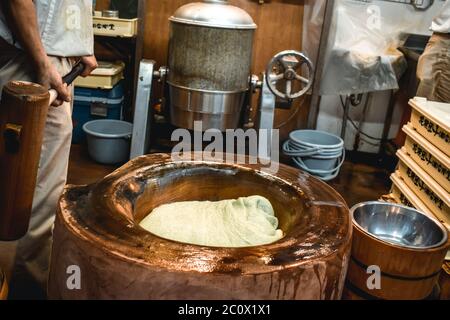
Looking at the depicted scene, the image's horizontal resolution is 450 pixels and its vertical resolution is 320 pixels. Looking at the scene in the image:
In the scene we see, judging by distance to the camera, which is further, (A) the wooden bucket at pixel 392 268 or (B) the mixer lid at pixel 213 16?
(B) the mixer lid at pixel 213 16

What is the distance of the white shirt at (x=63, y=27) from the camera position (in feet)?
6.66

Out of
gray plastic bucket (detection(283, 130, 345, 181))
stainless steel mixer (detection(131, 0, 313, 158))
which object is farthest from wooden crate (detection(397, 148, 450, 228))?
gray plastic bucket (detection(283, 130, 345, 181))

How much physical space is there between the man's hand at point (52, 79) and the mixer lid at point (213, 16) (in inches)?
56.7

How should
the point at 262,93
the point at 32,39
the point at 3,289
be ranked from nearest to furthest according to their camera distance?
the point at 3,289
the point at 32,39
the point at 262,93

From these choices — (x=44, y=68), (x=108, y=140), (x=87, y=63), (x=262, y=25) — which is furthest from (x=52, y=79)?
(x=262, y=25)

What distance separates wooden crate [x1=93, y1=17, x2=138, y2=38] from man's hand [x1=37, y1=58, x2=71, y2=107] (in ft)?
7.83

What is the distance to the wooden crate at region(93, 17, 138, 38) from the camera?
14.0 ft

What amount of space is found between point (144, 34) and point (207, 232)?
3.28m

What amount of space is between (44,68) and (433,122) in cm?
194

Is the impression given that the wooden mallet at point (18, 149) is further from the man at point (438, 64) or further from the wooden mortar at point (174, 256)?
the man at point (438, 64)

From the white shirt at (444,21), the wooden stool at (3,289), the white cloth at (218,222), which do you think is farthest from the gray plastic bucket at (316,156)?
the wooden stool at (3,289)

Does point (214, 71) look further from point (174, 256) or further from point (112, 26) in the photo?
point (174, 256)

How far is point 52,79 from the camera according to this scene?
6.63 feet

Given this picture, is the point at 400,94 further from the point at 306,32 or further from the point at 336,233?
the point at 336,233
